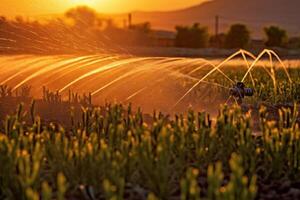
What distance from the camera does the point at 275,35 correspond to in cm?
5859

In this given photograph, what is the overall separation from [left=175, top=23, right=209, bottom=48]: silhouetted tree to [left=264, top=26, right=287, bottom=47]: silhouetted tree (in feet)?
21.9

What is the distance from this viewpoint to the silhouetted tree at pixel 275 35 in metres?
58.2

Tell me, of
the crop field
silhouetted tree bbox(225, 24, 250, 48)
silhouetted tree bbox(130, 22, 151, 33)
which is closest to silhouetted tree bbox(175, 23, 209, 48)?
silhouetted tree bbox(225, 24, 250, 48)

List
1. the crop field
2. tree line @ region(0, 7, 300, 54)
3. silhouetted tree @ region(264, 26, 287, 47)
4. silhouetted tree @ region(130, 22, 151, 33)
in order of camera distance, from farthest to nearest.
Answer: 1. silhouetted tree @ region(130, 22, 151, 33)
2. silhouetted tree @ region(264, 26, 287, 47)
3. tree line @ region(0, 7, 300, 54)
4. the crop field

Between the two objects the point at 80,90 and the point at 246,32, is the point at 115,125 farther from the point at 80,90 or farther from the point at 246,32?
the point at 246,32

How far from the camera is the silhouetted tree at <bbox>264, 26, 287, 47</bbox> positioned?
58.2m

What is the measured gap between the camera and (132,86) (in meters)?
15.0

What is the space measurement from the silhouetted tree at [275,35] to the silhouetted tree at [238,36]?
9.79 ft

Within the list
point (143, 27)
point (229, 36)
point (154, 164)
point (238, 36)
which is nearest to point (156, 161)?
point (154, 164)

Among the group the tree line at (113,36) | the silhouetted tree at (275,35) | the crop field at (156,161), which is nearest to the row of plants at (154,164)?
the crop field at (156,161)

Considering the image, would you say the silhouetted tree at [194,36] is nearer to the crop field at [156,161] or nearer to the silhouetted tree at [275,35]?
the silhouetted tree at [275,35]

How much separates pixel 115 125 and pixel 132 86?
8092 mm

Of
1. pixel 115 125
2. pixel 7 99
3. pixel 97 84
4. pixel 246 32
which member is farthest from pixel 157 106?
pixel 246 32

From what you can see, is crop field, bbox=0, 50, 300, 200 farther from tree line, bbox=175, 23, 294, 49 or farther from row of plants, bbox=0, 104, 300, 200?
tree line, bbox=175, 23, 294, 49
